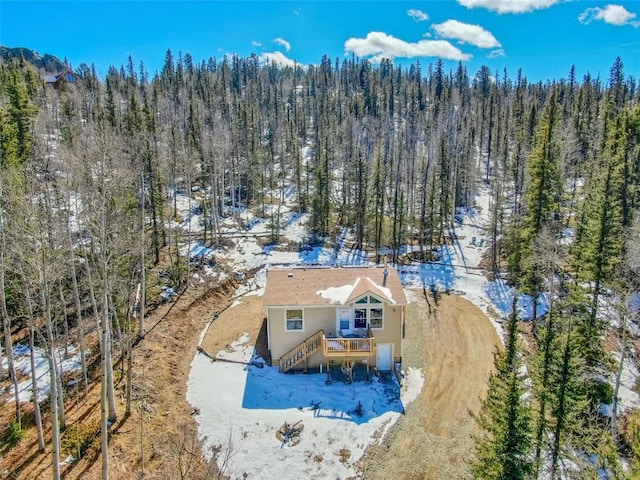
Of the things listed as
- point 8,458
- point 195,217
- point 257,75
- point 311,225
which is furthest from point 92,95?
point 8,458

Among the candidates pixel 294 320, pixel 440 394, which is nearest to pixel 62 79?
pixel 294 320

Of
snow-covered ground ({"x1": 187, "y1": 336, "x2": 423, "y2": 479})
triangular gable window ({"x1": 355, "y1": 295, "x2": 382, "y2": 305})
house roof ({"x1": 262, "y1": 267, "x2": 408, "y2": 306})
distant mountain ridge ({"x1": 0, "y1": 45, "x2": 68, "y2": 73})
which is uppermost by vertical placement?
distant mountain ridge ({"x1": 0, "y1": 45, "x2": 68, "y2": 73})

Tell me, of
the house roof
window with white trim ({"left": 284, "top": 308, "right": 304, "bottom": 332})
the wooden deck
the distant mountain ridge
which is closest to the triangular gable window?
the house roof

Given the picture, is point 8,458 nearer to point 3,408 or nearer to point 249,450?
point 3,408

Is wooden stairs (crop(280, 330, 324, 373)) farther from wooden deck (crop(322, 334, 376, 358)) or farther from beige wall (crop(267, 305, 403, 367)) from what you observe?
wooden deck (crop(322, 334, 376, 358))

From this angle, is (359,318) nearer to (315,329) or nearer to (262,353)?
(315,329)

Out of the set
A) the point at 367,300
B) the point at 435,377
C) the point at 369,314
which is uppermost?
the point at 367,300

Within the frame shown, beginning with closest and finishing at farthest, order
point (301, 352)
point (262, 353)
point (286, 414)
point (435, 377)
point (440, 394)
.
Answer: point (286, 414), point (440, 394), point (435, 377), point (301, 352), point (262, 353)
